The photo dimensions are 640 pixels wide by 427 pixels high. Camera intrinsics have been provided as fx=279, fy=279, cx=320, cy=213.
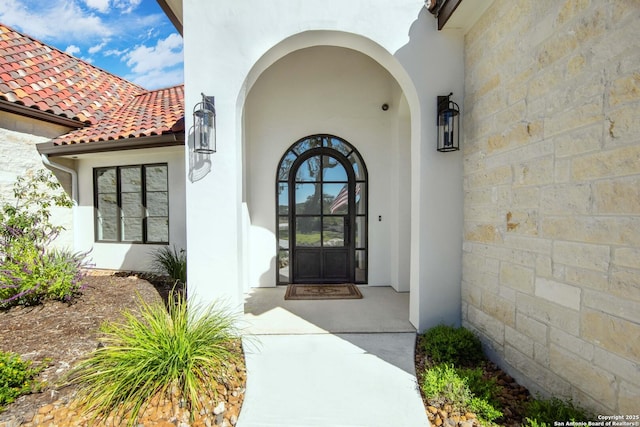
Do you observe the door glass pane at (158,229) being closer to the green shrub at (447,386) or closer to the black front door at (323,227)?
the black front door at (323,227)

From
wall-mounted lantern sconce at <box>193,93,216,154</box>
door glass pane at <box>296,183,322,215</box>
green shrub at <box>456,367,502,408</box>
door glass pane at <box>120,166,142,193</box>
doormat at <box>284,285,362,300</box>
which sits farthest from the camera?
door glass pane at <box>120,166,142,193</box>

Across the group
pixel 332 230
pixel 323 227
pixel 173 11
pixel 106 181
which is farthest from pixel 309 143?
pixel 106 181

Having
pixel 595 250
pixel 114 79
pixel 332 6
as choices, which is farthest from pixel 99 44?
pixel 595 250

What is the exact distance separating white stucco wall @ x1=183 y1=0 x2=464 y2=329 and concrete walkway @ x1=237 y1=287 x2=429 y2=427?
24.3 inches

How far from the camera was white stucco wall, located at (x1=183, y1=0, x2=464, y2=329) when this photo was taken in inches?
136

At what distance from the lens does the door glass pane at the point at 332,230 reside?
18.9 ft

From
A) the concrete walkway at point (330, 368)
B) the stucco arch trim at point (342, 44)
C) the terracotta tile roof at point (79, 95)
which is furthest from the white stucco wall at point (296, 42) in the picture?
the terracotta tile roof at point (79, 95)

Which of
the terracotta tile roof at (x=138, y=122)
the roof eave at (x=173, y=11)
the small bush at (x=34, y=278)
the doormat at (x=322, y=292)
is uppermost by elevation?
the roof eave at (x=173, y=11)

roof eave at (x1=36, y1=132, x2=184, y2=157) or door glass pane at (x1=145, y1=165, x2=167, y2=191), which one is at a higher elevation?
roof eave at (x1=36, y1=132, x2=184, y2=157)

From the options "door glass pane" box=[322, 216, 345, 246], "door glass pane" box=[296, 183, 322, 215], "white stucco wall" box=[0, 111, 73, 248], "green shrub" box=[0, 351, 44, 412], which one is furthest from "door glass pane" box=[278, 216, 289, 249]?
"white stucco wall" box=[0, 111, 73, 248]

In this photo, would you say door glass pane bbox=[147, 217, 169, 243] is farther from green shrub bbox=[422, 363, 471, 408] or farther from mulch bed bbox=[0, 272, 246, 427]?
green shrub bbox=[422, 363, 471, 408]

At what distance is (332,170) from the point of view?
18.7 ft

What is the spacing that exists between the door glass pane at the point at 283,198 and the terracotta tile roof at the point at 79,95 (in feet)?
6.95

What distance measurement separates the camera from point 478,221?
10.8 ft
